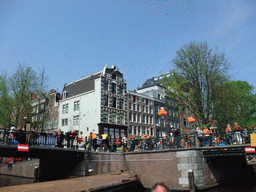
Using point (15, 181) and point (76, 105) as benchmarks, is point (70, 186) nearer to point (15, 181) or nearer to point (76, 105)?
point (15, 181)

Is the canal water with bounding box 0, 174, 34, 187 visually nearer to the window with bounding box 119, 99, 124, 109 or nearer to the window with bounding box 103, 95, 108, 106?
the window with bounding box 103, 95, 108, 106

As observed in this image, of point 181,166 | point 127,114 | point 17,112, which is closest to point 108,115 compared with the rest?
point 127,114

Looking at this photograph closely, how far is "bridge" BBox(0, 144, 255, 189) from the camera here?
15180 mm

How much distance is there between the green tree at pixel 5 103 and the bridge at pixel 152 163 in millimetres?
8863

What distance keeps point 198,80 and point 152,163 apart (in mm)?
9848

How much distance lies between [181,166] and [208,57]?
12.0m

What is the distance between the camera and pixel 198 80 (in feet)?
74.0

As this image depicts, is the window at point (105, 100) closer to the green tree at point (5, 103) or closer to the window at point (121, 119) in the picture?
the window at point (121, 119)

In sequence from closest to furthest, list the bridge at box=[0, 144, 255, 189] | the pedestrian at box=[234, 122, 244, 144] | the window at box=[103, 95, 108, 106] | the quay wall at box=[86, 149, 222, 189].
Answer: the pedestrian at box=[234, 122, 244, 144]
the bridge at box=[0, 144, 255, 189]
the quay wall at box=[86, 149, 222, 189]
the window at box=[103, 95, 108, 106]

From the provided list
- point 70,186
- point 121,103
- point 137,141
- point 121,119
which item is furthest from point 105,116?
point 70,186

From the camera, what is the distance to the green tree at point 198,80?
21.8m

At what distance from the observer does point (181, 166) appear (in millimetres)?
15734

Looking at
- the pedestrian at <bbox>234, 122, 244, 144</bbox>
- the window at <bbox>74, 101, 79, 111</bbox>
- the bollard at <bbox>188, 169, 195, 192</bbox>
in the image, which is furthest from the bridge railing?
the window at <bbox>74, 101, 79, 111</bbox>

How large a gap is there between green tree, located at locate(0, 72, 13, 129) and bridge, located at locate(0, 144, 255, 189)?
29.1 feet
